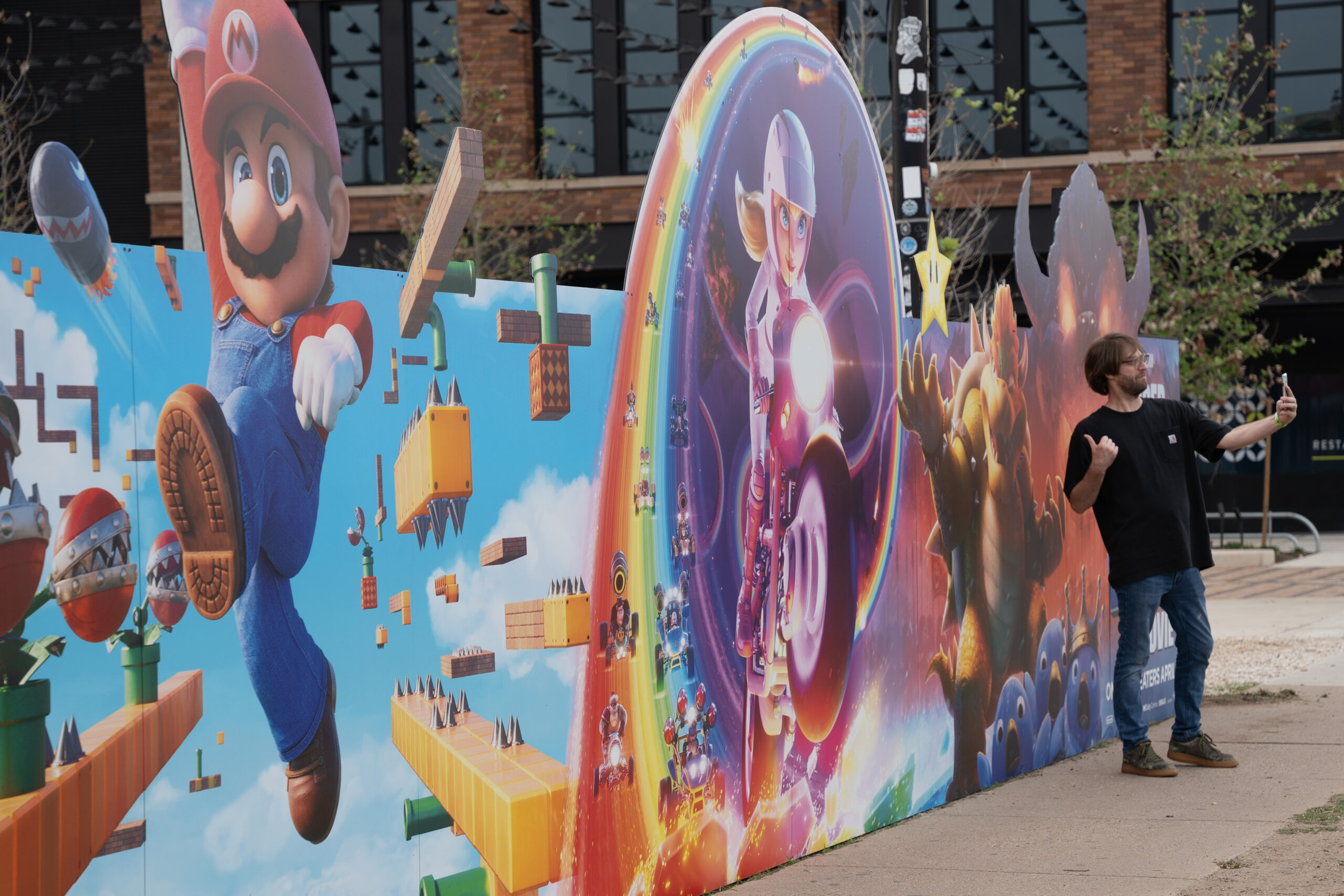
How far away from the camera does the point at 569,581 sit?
4.04m

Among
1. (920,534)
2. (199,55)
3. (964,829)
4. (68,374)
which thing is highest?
(199,55)

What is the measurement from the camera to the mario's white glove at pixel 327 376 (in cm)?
320

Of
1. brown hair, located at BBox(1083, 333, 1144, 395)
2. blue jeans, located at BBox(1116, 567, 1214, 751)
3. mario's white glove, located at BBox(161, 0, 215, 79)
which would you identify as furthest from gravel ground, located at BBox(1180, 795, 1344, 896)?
mario's white glove, located at BBox(161, 0, 215, 79)

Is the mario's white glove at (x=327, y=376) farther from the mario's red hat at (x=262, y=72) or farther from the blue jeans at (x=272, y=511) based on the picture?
the mario's red hat at (x=262, y=72)

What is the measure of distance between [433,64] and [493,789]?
2046 cm

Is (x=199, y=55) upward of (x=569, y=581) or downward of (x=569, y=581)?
upward

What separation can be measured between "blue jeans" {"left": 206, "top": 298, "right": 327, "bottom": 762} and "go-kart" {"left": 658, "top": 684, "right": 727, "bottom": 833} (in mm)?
1476

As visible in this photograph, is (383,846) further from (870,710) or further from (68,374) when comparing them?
(870,710)

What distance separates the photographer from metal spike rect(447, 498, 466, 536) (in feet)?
11.8

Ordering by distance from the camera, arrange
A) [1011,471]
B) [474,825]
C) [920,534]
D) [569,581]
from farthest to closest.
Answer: [1011,471]
[920,534]
[569,581]
[474,825]

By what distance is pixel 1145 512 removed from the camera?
6.54 metres

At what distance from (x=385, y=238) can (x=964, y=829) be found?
1918cm

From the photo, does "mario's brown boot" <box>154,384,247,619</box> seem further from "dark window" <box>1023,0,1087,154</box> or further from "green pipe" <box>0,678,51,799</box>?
"dark window" <box>1023,0,1087,154</box>

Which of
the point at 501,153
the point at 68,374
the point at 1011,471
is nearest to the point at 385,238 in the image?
the point at 501,153
